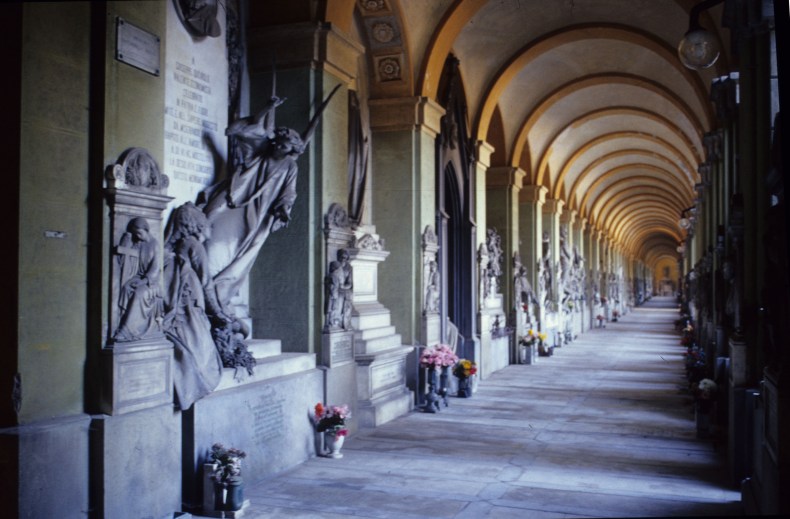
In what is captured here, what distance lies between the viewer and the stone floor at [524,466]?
6.27 metres

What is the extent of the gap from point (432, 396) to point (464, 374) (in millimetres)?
1280

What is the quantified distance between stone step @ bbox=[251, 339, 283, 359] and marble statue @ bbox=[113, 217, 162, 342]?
79.9 inches

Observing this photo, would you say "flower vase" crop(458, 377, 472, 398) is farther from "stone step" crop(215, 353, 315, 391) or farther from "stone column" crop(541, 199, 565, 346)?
"stone column" crop(541, 199, 565, 346)

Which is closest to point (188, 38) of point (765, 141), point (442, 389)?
point (765, 141)

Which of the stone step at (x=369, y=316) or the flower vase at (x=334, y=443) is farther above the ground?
the stone step at (x=369, y=316)

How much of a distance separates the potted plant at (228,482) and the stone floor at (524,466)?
257 millimetres

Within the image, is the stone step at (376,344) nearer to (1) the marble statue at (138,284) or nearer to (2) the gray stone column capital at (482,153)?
(1) the marble statue at (138,284)

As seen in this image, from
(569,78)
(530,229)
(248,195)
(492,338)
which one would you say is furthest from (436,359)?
(530,229)

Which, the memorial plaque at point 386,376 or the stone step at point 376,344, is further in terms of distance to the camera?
the memorial plaque at point 386,376

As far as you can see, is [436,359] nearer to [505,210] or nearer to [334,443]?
[334,443]

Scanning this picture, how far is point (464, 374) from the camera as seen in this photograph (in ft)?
40.0

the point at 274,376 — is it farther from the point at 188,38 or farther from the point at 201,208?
the point at 188,38

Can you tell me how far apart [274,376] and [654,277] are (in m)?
86.4

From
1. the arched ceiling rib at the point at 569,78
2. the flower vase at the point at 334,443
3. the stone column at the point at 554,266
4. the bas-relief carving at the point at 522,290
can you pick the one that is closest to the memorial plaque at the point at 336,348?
the flower vase at the point at 334,443
